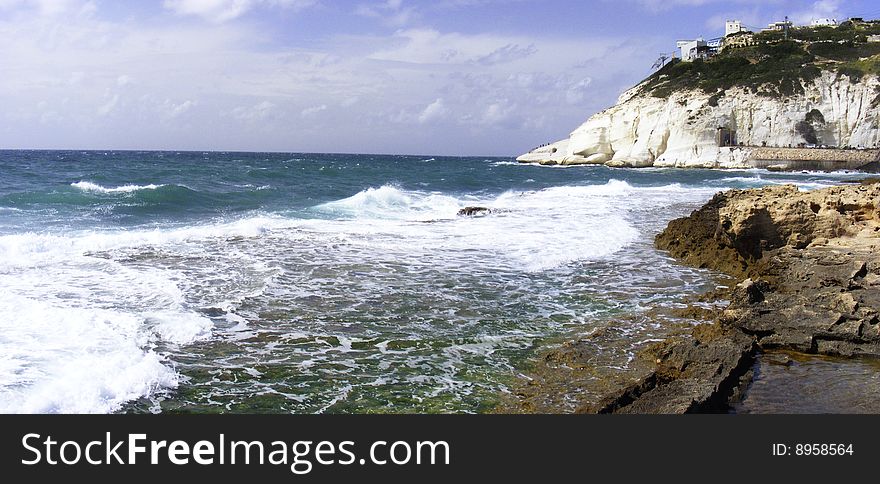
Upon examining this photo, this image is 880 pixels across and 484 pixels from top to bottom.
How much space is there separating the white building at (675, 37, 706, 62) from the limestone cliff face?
15736 millimetres

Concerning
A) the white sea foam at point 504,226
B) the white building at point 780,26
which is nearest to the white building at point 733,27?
the white building at point 780,26

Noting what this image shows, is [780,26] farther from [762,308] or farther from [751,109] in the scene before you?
[762,308]

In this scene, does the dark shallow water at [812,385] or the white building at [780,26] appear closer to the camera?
the dark shallow water at [812,385]

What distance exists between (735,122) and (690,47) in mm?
25217

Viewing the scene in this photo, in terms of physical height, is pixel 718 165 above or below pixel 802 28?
below

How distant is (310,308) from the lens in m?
9.09

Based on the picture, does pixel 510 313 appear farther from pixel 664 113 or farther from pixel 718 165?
pixel 664 113

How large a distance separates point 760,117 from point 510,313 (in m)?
Result: 59.7

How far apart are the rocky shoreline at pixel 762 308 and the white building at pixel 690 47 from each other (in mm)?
72832

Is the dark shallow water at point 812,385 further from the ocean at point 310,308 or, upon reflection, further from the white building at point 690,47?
the white building at point 690,47

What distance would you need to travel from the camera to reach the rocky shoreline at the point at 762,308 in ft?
19.2

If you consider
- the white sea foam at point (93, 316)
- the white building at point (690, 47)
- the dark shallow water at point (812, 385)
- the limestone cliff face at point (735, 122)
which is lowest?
the dark shallow water at point (812, 385)

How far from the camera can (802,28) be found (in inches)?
3137
